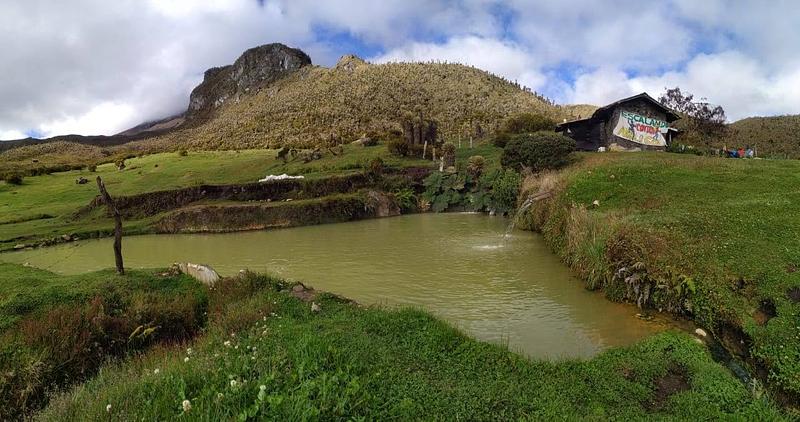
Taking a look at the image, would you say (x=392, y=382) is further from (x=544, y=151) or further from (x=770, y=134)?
(x=770, y=134)

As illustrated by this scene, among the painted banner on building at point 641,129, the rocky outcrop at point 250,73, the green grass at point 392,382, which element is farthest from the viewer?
the rocky outcrop at point 250,73

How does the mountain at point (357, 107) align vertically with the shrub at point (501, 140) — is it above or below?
above

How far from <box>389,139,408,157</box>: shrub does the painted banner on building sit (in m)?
18.7

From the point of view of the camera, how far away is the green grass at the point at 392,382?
16.8 ft

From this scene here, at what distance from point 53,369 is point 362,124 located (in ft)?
227

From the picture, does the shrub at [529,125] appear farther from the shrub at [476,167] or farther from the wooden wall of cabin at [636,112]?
the shrub at [476,167]

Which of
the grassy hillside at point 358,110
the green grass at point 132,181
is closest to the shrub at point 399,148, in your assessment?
the green grass at point 132,181

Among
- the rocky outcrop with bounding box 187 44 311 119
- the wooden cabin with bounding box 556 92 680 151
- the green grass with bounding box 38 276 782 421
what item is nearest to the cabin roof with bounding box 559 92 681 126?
the wooden cabin with bounding box 556 92 680 151

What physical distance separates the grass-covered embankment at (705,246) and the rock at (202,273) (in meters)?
10.5

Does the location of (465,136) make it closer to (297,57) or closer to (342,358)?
(342,358)

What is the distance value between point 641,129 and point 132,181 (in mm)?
44794

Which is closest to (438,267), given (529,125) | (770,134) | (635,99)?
(635,99)

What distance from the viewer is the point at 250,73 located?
146m

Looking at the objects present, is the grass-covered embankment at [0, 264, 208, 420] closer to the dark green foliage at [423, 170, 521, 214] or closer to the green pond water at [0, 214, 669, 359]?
the green pond water at [0, 214, 669, 359]
